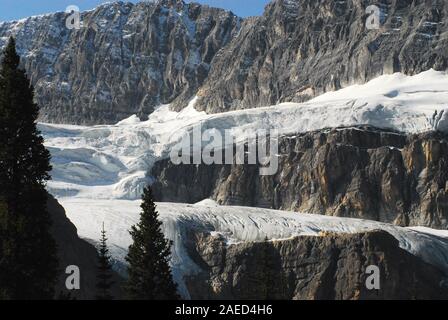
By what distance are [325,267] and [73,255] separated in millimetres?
28032

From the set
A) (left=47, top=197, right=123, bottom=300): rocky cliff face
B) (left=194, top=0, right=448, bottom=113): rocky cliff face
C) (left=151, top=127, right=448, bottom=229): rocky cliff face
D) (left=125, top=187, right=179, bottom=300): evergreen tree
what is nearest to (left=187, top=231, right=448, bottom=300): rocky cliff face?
(left=47, top=197, right=123, bottom=300): rocky cliff face

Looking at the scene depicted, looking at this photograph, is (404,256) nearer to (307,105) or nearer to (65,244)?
(65,244)

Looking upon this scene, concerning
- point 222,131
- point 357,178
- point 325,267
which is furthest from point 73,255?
point 222,131

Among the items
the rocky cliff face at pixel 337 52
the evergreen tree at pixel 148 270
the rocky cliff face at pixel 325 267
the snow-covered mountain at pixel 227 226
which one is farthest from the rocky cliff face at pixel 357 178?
the evergreen tree at pixel 148 270

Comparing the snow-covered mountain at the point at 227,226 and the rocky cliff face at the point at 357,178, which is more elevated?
the rocky cliff face at the point at 357,178

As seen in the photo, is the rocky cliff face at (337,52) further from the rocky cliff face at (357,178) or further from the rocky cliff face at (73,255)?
the rocky cliff face at (73,255)

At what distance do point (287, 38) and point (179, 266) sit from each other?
357 feet

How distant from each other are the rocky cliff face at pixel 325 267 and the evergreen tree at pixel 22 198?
193 feet

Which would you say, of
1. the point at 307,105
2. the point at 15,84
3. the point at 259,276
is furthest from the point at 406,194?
the point at 15,84

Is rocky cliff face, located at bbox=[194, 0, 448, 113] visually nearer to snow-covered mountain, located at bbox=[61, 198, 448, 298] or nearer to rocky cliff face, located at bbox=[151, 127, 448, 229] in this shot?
rocky cliff face, located at bbox=[151, 127, 448, 229]

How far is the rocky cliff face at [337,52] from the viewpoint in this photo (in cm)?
16888

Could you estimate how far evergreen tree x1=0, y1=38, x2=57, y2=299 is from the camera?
33938 mm

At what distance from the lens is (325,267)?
9706 centimetres

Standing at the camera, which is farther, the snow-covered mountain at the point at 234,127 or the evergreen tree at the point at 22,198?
the snow-covered mountain at the point at 234,127
